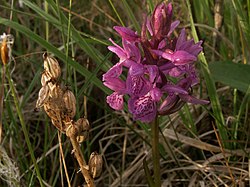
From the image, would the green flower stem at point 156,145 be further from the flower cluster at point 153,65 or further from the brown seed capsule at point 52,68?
the brown seed capsule at point 52,68

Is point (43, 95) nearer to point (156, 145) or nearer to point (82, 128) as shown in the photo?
point (82, 128)

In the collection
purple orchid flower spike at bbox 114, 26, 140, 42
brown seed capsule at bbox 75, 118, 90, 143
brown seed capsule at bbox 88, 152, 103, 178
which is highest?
purple orchid flower spike at bbox 114, 26, 140, 42

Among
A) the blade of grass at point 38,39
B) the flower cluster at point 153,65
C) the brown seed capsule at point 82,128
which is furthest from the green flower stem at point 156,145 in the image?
the blade of grass at point 38,39

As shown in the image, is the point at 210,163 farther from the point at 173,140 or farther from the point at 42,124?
the point at 42,124

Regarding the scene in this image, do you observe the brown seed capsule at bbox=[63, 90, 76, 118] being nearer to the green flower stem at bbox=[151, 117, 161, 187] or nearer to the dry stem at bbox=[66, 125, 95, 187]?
the dry stem at bbox=[66, 125, 95, 187]

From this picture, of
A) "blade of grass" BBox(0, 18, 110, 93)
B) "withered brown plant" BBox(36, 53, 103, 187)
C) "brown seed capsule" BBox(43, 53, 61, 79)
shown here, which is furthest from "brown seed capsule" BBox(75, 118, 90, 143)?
"blade of grass" BBox(0, 18, 110, 93)
